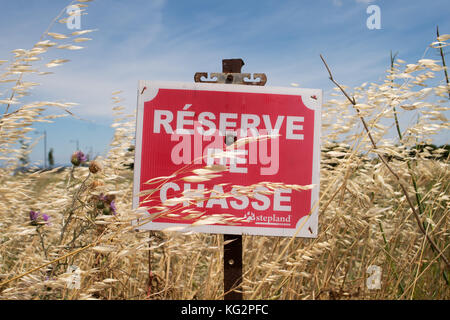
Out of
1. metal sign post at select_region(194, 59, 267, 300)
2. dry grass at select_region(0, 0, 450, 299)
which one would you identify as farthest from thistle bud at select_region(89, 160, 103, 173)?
metal sign post at select_region(194, 59, 267, 300)

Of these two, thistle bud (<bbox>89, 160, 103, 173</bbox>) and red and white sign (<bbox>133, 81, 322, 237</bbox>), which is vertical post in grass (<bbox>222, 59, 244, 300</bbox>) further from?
thistle bud (<bbox>89, 160, 103, 173</bbox>)

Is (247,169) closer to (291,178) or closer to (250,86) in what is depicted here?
(291,178)

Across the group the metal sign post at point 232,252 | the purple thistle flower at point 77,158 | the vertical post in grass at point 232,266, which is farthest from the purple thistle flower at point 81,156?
the vertical post in grass at point 232,266

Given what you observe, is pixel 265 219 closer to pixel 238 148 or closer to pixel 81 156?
pixel 238 148

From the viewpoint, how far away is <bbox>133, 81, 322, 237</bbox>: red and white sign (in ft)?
4.94

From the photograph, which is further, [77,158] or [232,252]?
[77,158]

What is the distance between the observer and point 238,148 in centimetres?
149

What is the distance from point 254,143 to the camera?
4.96ft

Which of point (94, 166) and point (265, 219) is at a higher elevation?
point (94, 166)

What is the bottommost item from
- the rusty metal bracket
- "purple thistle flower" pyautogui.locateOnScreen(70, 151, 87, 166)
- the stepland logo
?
the stepland logo

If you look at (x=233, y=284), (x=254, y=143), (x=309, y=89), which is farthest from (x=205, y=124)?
(x=233, y=284)

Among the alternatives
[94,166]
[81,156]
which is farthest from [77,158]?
[94,166]

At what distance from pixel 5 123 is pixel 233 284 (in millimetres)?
1147

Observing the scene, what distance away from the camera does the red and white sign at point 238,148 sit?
1505 mm
